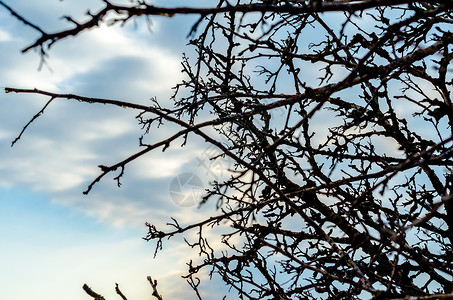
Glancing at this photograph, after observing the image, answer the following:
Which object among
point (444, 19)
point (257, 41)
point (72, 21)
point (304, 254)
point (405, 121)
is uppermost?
point (444, 19)

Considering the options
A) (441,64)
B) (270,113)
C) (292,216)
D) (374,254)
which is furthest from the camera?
(292,216)

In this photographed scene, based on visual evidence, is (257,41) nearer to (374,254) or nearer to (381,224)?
(381,224)

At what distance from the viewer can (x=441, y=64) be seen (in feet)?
13.7

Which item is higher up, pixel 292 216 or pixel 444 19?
pixel 444 19

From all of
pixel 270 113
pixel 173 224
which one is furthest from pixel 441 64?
pixel 173 224

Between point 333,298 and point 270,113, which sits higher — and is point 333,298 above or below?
below

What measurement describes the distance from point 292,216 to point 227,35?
221cm

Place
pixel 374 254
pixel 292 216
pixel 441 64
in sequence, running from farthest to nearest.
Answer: pixel 292 216 → pixel 441 64 → pixel 374 254

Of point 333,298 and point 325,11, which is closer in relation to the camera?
point 325,11

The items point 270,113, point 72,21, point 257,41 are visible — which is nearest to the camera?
point 72,21

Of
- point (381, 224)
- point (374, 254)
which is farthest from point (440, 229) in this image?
point (381, 224)

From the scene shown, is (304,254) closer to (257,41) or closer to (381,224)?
(381,224)

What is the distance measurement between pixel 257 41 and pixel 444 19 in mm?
2966

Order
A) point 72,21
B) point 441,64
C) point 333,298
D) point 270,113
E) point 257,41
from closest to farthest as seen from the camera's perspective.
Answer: point 72,21 → point 257,41 → point 333,298 → point 441,64 → point 270,113
